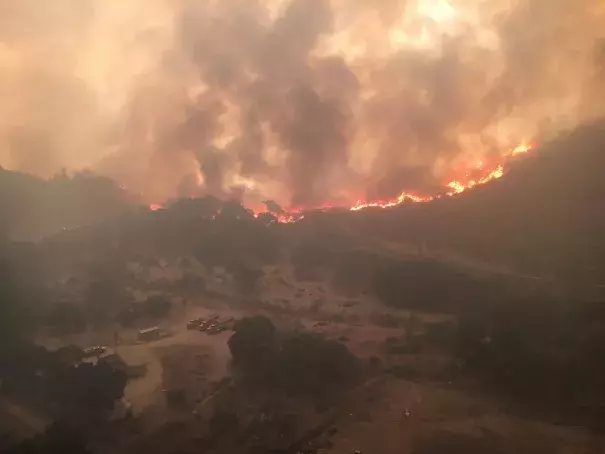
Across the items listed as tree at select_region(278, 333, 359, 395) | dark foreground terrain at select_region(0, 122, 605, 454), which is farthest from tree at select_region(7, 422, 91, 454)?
tree at select_region(278, 333, 359, 395)

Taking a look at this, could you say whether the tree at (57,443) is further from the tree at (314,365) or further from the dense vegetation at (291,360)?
the tree at (314,365)

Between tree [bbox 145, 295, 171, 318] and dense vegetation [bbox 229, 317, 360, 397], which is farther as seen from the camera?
tree [bbox 145, 295, 171, 318]

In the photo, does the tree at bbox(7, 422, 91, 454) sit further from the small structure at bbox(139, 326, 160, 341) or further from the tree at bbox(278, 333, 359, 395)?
the tree at bbox(278, 333, 359, 395)

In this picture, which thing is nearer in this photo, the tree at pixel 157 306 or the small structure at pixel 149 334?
the small structure at pixel 149 334

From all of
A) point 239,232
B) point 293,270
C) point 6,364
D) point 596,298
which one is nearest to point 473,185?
point 596,298

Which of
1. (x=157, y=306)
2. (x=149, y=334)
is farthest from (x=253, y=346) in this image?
(x=157, y=306)

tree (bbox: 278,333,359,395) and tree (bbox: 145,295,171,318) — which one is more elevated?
tree (bbox: 145,295,171,318)

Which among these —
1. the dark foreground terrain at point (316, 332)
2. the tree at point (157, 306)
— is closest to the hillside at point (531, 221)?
the dark foreground terrain at point (316, 332)

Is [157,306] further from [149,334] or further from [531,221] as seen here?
[531,221]

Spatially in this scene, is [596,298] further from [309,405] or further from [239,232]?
[239,232]
